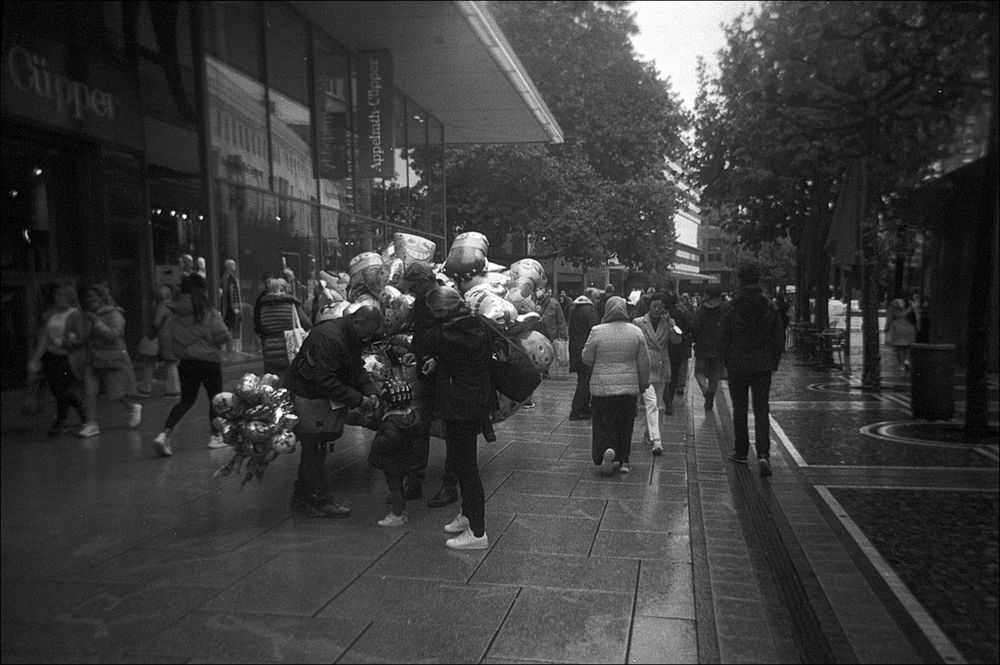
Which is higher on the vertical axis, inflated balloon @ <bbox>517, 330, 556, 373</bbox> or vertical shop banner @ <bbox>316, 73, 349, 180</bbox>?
vertical shop banner @ <bbox>316, 73, 349, 180</bbox>

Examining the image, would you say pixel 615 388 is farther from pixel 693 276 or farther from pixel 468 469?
pixel 693 276

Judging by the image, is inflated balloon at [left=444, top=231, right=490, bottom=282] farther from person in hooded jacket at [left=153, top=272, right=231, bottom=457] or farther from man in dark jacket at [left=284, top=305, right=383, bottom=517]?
person in hooded jacket at [left=153, top=272, right=231, bottom=457]

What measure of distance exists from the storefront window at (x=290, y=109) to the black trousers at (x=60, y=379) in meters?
10.1

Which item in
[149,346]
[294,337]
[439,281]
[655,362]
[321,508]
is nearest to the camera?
[149,346]

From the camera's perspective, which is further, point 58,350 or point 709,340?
point 709,340

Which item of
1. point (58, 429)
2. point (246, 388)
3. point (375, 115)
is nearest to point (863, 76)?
point (58, 429)

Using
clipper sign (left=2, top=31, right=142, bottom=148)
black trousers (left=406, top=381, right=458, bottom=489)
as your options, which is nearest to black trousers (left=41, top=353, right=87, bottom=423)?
clipper sign (left=2, top=31, right=142, bottom=148)

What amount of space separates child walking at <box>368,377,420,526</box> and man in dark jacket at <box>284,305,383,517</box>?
0.15 meters

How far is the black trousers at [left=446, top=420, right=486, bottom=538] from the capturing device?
16.3 feet

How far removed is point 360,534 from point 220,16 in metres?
3.20

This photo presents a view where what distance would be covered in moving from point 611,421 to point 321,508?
2.70 metres

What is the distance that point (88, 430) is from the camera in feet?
10.2

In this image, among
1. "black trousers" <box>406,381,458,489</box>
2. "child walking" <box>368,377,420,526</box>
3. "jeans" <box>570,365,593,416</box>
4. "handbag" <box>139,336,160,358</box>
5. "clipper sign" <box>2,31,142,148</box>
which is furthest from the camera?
A: "jeans" <box>570,365,593,416</box>

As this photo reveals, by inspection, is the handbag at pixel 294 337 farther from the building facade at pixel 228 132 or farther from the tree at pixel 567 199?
the tree at pixel 567 199
